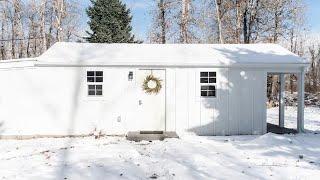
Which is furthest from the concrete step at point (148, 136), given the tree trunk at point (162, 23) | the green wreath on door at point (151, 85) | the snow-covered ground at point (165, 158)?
the tree trunk at point (162, 23)

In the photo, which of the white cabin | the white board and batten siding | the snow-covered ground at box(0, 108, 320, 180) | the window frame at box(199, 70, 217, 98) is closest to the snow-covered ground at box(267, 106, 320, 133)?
the white cabin

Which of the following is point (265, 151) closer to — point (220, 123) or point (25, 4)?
point (220, 123)

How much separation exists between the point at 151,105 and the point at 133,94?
69cm

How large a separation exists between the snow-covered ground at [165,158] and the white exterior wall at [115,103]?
2.79 feet

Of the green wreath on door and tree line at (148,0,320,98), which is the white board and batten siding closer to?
the green wreath on door

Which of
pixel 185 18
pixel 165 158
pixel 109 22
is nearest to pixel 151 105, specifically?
pixel 165 158

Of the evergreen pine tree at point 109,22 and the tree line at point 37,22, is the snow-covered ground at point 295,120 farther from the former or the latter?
the tree line at point 37,22

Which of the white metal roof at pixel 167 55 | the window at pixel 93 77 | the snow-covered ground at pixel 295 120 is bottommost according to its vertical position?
the snow-covered ground at pixel 295 120

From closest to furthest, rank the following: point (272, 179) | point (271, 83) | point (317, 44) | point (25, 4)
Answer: point (272, 179), point (271, 83), point (25, 4), point (317, 44)

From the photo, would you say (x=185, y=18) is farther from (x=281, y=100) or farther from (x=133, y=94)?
(x=133, y=94)

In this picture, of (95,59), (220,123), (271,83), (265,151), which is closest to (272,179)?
(265,151)

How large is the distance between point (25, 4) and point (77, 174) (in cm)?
2700

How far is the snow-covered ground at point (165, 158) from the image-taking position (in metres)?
8.70

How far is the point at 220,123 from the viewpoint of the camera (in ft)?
48.8
